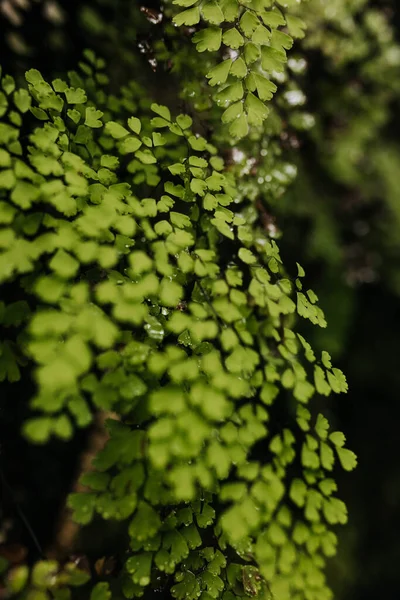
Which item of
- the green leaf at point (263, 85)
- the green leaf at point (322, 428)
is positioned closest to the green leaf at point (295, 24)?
the green leaf at point (263, 85)

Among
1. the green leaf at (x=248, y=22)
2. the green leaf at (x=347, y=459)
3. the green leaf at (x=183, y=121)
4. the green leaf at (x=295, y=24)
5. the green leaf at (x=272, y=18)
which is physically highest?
the green leaf at (x=295, y=24)

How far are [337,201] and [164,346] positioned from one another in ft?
8.85

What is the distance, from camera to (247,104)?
4.21 ft

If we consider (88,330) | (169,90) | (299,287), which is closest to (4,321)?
(88,330)

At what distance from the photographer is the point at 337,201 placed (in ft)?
11.7

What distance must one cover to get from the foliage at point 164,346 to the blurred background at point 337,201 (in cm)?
44

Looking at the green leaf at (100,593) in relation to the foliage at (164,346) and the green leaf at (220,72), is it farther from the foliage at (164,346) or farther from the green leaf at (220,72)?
the green leaf at (220,72)

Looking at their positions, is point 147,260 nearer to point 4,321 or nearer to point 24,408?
point 4,321

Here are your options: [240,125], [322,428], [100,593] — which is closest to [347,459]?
[322,428]

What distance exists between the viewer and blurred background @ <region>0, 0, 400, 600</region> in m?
2.01

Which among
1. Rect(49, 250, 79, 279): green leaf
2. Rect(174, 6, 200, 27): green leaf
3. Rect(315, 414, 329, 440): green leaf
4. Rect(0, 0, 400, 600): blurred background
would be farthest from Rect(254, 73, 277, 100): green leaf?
Rect(315, 414, 329, 440): green leaf

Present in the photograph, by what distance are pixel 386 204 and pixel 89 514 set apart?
341 centimetres

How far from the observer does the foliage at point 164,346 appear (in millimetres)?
942

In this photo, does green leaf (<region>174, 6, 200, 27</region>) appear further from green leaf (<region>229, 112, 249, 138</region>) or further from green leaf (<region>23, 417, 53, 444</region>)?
green leaf (<region>23, 417, 53, 444</region>)
